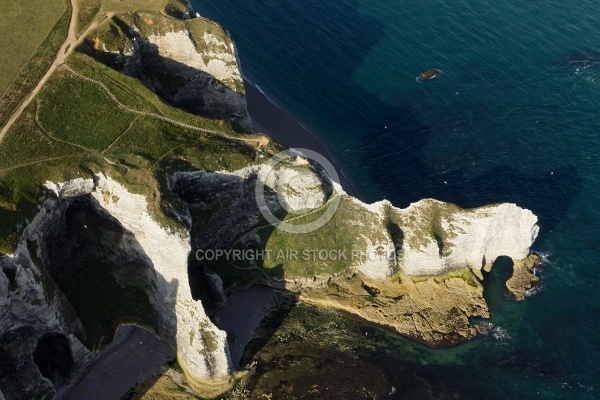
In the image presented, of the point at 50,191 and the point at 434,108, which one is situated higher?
the point at 50,191

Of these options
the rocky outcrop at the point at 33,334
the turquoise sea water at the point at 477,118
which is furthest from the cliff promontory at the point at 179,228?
the turquoise sea water at the point at 477,118

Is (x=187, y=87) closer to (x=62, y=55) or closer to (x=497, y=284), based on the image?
(x=62, y=55)

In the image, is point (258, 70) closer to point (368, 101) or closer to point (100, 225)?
point (368, 101)

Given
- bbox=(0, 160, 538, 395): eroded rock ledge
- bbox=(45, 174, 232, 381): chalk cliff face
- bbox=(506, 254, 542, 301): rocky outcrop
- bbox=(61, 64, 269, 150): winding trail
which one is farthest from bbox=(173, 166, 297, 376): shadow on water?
bbox=(506, 254, 542, 301): rocky outcrop

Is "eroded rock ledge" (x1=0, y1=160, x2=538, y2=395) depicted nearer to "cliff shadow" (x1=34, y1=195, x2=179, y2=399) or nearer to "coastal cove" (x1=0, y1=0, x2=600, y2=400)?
"coastal cove" (x1=0, y1=0, x2=600, y2=400)

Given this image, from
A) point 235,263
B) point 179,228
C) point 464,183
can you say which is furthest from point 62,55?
point 464,183

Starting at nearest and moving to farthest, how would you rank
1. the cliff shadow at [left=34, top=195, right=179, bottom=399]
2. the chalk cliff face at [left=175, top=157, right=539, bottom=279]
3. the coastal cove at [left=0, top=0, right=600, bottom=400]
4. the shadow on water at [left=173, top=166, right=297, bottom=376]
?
1. the coastal cove at [left=0, top=0, right=600, bottom=400]
2. the cliff shadow at [left=34, top=195, right=179, bottom=399]
3. the shadow on water at [left=173, top=166, right=297, bottom=376]
4. the chalk cliff face at [left=175, top=157, right=539, bottom=279]

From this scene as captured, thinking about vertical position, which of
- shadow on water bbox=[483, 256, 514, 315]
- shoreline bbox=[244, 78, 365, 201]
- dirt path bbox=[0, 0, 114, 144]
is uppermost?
dirt path bbox=[0, 0, 114, 144]

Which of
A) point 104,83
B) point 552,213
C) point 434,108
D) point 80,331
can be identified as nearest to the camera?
point 80,331

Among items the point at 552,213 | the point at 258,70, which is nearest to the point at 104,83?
the point at 258,70
